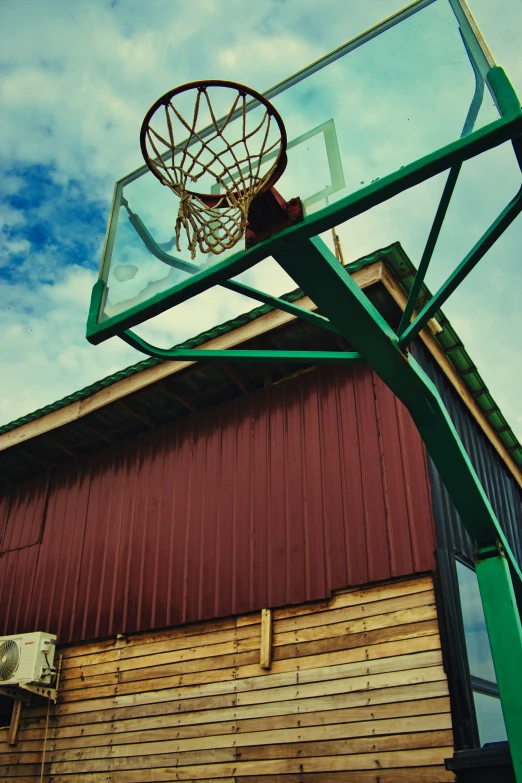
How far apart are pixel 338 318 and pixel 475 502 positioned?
5.87ft

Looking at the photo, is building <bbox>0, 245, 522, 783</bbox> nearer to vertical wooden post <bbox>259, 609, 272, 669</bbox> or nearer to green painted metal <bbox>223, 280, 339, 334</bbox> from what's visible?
vertical wooden post <bbox>259, 609, 272, 669</bbox>

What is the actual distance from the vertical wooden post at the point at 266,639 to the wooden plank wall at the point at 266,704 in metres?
0.08

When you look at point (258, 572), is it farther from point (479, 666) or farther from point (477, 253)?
point (477, 253)

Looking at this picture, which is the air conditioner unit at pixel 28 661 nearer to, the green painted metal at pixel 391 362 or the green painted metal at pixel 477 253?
the green painted metal at pixel 391 362

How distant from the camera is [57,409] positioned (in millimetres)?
11086

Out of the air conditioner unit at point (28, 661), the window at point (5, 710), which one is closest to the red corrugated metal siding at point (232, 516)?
the air conditioner unit at point (28, 661)

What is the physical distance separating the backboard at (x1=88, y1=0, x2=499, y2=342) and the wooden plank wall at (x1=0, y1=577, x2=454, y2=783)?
4.49 m

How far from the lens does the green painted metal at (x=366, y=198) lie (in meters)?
3.64

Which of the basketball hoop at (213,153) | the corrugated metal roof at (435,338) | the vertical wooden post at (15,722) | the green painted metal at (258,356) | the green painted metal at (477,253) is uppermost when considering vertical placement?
the corrugated metal roof at (435,338)

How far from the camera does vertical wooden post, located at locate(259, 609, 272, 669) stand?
7.76 meters

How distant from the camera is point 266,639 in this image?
788cm

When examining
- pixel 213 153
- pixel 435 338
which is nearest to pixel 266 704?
pixel 435 338

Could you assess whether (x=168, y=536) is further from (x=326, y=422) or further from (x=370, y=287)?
(x=370, y=287)

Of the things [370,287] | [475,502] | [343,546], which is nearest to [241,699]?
[343,546]
